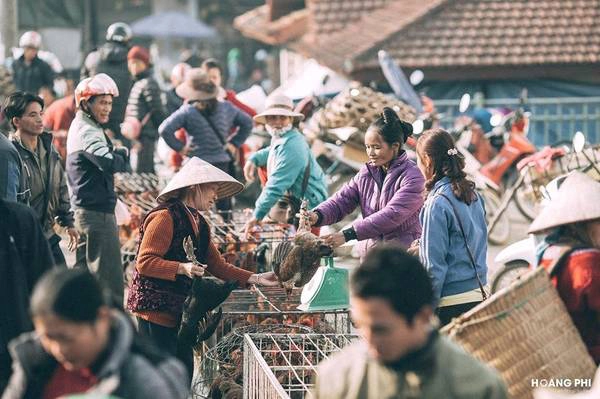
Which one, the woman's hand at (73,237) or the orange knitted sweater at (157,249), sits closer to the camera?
the orange knitted sweater at (157,249)

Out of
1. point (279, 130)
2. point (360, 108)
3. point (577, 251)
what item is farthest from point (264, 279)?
point (360, 108)

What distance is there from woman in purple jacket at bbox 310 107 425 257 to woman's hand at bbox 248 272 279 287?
1.36 feet

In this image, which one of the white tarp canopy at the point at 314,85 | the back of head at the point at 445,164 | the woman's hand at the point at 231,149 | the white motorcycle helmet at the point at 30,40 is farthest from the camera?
the white tarp canopy at the point at 314,85

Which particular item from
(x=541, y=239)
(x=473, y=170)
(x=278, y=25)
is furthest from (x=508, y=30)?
(x=541, y=239)

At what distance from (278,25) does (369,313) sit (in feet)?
98.5

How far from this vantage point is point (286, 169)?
10664 mm

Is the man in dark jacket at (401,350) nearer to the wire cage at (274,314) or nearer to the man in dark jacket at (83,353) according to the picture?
the man in dark jacket at (83,353)

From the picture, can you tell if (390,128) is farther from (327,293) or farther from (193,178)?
(193,178)

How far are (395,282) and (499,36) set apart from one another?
71.8 ft

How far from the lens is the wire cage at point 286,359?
23.7 ft

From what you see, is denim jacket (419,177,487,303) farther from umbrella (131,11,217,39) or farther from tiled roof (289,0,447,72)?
umbrella (131,11,217,39)

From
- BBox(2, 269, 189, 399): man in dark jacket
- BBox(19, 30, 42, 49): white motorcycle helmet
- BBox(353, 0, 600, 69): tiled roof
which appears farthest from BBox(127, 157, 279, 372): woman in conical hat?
BBox(353, 0, 600, 69): tiled roof

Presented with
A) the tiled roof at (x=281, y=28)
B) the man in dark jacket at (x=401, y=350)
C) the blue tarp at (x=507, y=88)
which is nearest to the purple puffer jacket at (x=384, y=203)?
the man in dark jacket at (x=401, y=350)

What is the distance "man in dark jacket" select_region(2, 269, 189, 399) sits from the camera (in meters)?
4.37
